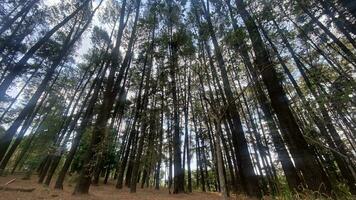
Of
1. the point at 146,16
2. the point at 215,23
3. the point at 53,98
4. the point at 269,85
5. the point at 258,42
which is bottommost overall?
the point at 269,85

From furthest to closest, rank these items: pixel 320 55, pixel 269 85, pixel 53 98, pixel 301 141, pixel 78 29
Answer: pixel 53 98 → pixel 78 29 → pixel 320 55 → pixel 269 85 → pixel 301 141

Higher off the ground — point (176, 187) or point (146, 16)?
point (146, 16)

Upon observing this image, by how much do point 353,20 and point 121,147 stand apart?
15.9m

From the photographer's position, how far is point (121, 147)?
1739 centimetres

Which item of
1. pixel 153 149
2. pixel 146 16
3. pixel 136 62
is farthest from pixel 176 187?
pixel 146 16

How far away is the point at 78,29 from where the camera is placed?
1455 centimetres

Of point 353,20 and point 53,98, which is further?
point 53,98

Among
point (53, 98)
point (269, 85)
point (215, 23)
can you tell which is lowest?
point (269, 85)

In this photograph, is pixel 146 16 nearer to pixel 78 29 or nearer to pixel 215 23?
pixel 78 29

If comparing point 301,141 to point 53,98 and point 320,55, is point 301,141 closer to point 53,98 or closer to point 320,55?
point 320,55

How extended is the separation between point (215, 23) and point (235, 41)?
94.8 inches

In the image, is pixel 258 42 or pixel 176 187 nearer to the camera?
Answer: pixel 258 42

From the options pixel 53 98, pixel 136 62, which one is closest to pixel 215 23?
pixel 136 62

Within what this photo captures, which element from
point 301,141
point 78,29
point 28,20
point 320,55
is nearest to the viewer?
point 301,141
